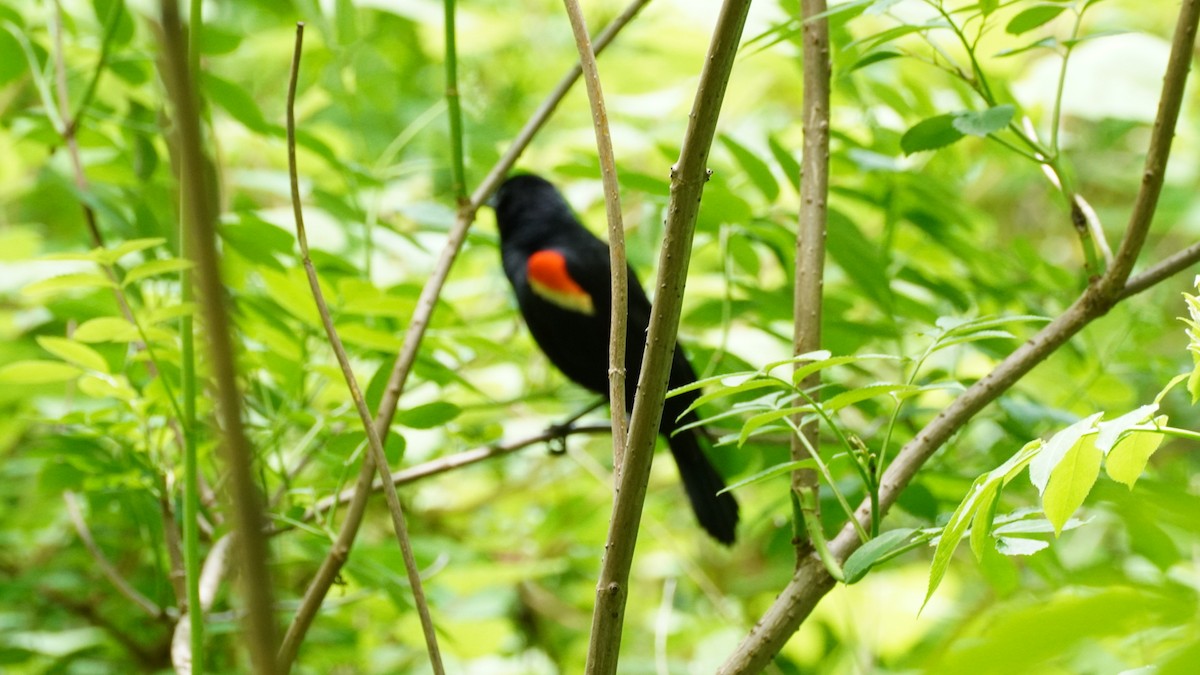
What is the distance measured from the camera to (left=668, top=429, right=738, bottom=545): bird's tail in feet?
7.60

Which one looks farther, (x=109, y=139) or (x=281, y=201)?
(x=281, y=201)

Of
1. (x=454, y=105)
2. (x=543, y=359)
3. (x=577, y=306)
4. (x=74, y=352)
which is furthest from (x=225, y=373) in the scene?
(x=543, y=359)

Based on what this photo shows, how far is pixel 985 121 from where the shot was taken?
1218 millimetres

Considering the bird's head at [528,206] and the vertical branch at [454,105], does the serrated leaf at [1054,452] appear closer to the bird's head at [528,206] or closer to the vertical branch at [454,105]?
the vertical branch at [454,105]

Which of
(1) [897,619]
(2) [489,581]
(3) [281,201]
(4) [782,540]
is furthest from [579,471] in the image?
(4) [782,540]

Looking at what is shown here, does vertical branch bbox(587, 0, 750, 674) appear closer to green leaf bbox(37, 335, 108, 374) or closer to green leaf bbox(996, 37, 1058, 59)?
green leaf bbox(996, 37, 1058, 59)

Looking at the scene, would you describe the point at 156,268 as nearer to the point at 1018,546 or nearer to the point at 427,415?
the point at 427,415

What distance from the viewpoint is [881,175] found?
195 centimetres

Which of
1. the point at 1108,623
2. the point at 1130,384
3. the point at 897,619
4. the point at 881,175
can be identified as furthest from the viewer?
the point at 897,619

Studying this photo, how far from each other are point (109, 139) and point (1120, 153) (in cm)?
418

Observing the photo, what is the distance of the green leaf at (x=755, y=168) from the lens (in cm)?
182

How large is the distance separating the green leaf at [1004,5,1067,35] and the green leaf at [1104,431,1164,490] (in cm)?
65

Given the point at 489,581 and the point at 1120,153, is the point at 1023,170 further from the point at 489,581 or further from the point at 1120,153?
the point at 1120,153

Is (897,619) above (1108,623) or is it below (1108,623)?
below
